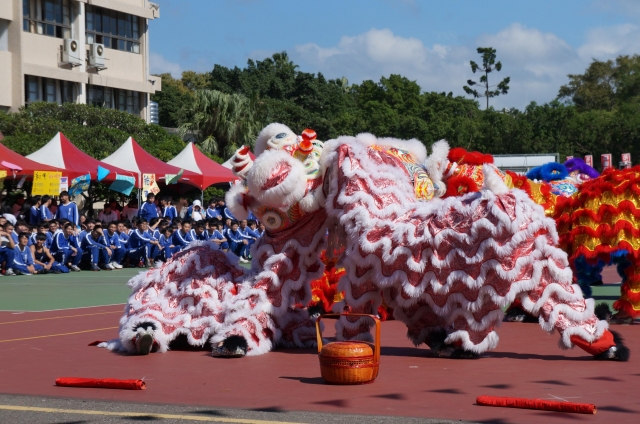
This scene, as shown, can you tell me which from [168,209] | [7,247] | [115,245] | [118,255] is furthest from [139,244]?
[7,247]

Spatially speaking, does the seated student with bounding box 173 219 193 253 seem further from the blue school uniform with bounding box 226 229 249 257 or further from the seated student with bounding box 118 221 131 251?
the blue school uniform with bounding box 226 229 249 257

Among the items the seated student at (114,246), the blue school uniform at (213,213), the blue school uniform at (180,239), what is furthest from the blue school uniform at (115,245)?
the blue school uniform at (213,213)

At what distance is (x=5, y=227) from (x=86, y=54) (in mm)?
20101

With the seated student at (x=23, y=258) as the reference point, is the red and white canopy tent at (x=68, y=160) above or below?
above

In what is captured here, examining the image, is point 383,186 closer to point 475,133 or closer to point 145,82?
point 145,82

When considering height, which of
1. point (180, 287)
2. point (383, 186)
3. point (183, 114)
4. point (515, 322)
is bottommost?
point (515, 322)

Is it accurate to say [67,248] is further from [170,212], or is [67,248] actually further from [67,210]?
[170,212]

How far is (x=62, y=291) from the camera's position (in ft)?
48.7

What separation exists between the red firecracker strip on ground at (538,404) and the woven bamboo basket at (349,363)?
36.8 inches

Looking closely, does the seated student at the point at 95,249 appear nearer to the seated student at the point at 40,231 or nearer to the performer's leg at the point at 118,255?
the performer's leg at the point at 118,255

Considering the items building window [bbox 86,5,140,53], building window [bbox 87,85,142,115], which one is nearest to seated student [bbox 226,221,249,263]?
building window [bbox 87,85,142,115]

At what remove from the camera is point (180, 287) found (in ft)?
25.5

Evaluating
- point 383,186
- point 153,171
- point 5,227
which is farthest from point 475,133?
point 383,186

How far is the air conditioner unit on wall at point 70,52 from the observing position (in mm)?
36312
